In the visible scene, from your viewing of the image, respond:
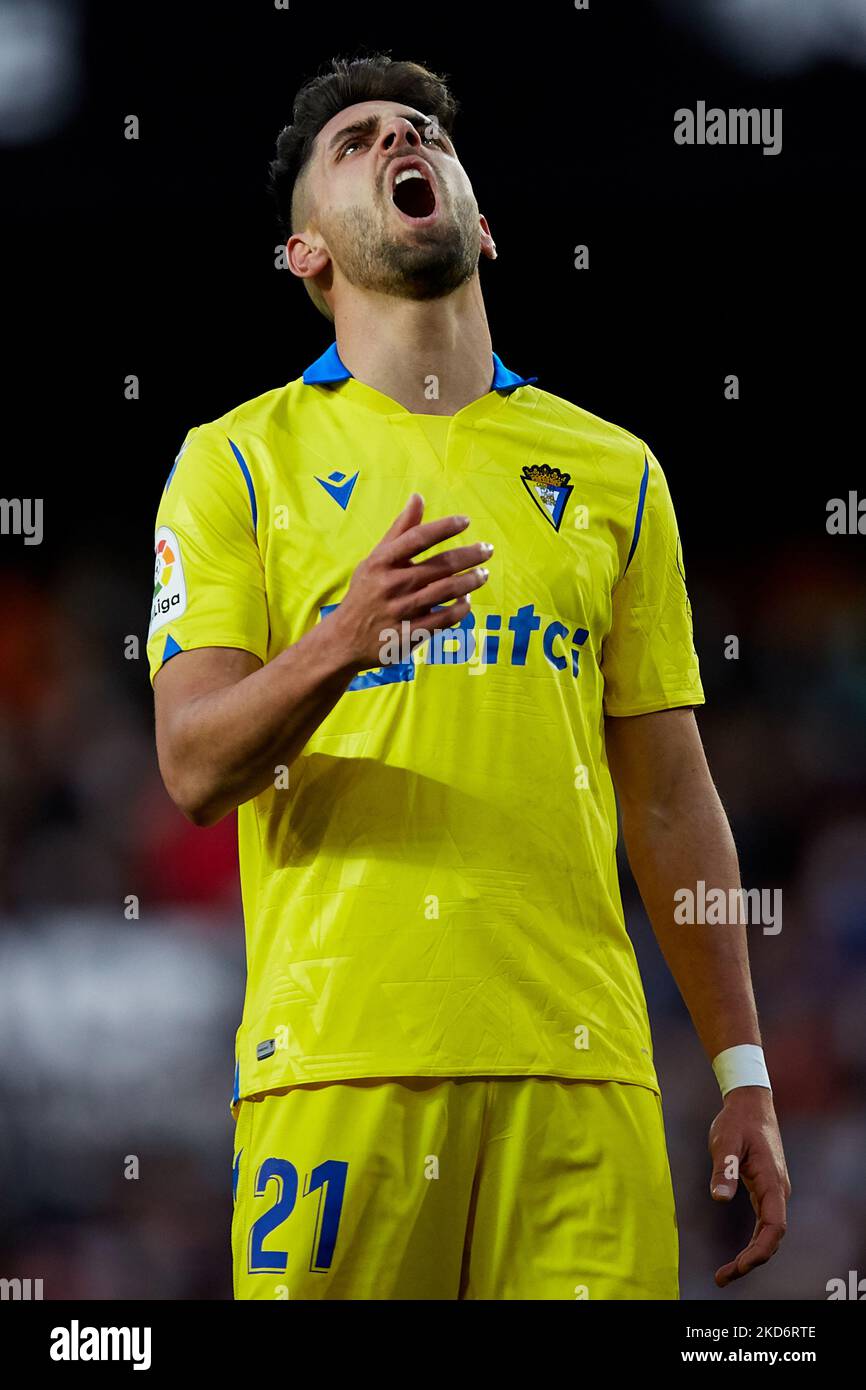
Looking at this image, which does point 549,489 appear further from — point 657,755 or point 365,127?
point 365,127

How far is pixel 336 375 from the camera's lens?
2461 millimetres

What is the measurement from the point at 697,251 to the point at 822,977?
2.35 m

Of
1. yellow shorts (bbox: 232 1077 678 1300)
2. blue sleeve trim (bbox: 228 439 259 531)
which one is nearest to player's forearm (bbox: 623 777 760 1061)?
yellow shorts (bbox: 232 1077 678 1300)

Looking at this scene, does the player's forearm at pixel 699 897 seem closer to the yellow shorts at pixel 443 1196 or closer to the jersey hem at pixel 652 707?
the jersey hem at pixel 652 707

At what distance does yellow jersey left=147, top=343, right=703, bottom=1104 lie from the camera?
2105mm

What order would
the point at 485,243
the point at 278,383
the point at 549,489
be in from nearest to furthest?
the point at 549,489, the point at 485,243, the point at 278,383

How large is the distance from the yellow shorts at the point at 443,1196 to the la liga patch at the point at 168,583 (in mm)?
644

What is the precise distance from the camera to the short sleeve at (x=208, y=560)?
2.21 metres

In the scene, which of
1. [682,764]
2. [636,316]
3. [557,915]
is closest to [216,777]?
[557,915]

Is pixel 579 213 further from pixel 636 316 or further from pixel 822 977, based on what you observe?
pixel 822 977

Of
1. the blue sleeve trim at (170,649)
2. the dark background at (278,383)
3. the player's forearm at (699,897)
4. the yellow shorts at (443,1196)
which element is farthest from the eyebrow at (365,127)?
the dark background at (278,383)

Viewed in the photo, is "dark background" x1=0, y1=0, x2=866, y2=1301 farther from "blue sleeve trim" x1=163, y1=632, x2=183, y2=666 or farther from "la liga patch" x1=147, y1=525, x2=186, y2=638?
"blue sleeve trim" x1=163, y1=632, x2=183, y2=666

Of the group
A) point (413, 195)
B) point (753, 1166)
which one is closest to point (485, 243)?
point (413, 195)
